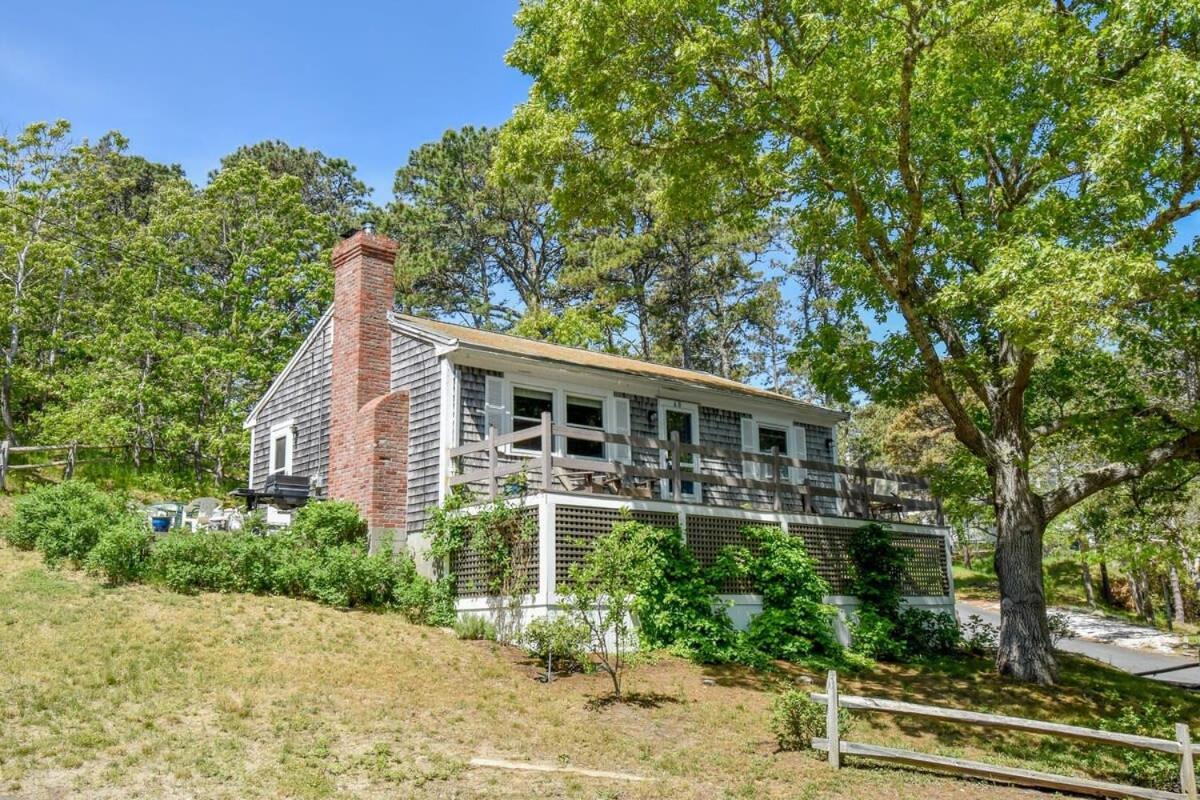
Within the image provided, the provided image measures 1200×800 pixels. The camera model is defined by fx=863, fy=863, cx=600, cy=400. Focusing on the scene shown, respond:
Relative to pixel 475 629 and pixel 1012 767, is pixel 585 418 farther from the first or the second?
pixel 1012 767

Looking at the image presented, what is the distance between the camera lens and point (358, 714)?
356 inches

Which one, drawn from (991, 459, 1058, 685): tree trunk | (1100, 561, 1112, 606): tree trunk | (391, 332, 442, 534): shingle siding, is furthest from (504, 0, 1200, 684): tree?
(1100, 561, 1112, 606): tree trunk

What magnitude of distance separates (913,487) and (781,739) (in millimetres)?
10588

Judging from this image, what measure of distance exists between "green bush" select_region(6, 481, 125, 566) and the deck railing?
585 centimetres

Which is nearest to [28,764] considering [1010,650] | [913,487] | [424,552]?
[424,552]

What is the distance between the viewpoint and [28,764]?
7.09 meters

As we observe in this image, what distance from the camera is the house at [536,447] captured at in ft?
46.3

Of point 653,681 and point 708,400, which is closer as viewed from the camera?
point 653,681

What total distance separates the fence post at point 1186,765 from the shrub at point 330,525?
11.9 meters

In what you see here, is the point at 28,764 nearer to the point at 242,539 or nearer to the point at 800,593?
the point at 242,539

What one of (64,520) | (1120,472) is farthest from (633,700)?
(64,520)

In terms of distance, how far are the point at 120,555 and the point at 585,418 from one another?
28.3 ft

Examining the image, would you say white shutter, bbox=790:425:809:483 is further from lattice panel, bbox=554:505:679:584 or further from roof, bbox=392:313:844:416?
lattice panel, bbox=554:505:679:584

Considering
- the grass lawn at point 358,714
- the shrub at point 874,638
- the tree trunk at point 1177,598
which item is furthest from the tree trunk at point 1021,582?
the tree trunk at point 1177,598
